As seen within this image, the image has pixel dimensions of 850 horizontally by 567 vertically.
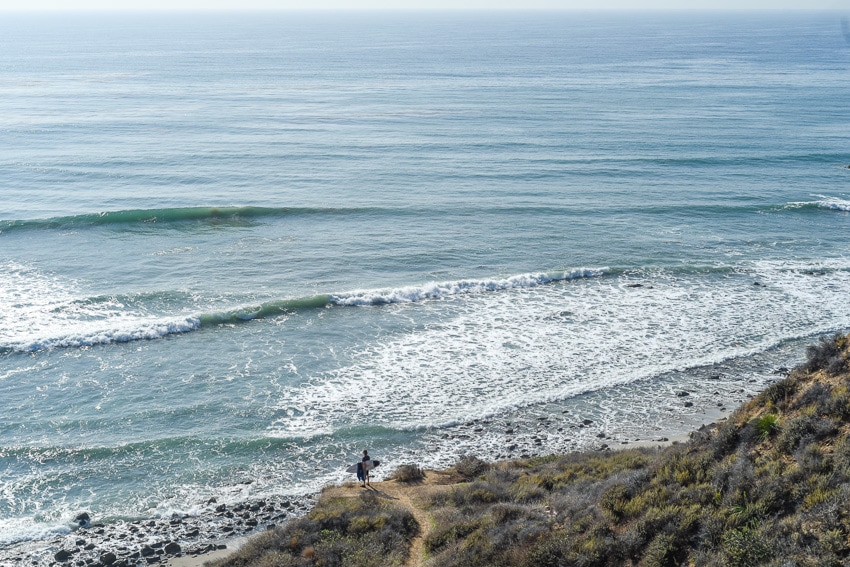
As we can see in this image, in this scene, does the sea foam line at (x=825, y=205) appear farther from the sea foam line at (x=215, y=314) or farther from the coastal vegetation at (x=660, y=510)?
the coastal vegetation at (x=660, y=510)

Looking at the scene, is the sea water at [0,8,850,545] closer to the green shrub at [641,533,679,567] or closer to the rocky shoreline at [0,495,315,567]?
the rocky shoreline at [0,495,315,567]

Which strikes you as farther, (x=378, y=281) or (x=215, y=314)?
(x=378, y=281)

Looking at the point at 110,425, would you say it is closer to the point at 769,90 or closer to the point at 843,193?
the point at 843,193

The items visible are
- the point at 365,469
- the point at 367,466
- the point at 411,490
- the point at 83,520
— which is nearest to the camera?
the point at 83,520

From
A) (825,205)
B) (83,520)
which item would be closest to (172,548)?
(83,520)

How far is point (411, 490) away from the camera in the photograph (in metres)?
19.9

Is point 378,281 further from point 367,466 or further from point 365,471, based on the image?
point 365,471

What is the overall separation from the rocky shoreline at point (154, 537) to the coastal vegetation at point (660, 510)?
1.68 meters

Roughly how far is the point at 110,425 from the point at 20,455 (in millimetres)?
2793

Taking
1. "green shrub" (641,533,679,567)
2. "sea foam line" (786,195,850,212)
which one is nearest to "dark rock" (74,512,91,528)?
"green shrub" (641,533,679,567)

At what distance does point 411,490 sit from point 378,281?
Answer: 55.6 ft

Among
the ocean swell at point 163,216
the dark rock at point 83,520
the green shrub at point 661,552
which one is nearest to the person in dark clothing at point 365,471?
the dark rock at point 83,520

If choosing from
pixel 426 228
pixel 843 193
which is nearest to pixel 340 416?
pixel 426 228

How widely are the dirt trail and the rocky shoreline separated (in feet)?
3.80
